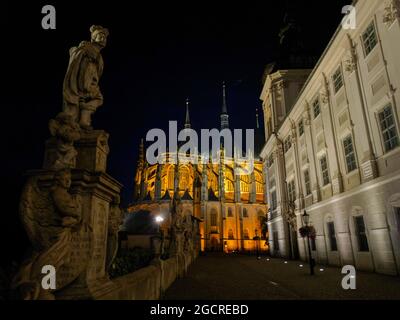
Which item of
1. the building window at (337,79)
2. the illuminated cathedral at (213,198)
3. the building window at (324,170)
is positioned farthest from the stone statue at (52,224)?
the illuminated cathedral at (213,198)

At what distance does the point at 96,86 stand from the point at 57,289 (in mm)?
2926

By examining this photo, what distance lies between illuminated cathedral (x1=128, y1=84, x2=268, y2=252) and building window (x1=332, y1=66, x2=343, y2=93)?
38759 mm

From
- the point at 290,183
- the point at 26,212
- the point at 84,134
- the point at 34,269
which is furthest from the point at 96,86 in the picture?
the point at 290,183

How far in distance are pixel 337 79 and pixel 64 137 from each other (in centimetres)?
1658

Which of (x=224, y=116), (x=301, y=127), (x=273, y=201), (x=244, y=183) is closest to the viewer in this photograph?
(x=301, y=127)

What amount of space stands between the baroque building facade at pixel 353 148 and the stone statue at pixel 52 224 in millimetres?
11748

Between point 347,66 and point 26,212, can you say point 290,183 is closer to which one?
point 347,66

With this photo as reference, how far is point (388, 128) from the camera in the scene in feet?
37.4

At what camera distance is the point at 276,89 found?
1164 inches

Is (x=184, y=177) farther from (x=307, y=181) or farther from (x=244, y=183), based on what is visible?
(x=307, y=181)

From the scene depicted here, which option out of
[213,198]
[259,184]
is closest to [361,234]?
[213,198]

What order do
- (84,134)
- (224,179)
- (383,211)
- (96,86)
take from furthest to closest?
1. (224,179)
2. (383,211)
3. (96,86)
4. (84,134)

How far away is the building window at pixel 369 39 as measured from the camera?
12.3 meters

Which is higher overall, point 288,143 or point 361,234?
point 288,143
